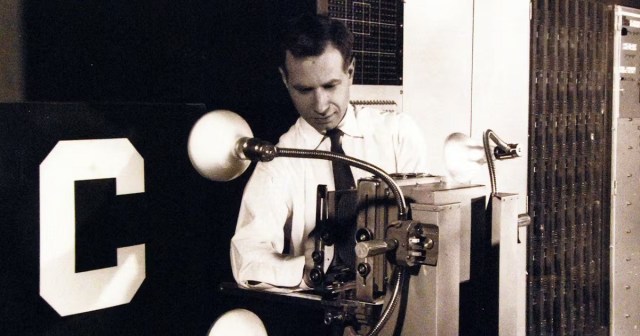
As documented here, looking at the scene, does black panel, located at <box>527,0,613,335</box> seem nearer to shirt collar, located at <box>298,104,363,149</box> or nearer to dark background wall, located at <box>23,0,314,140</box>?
shirt collar, located at <box>298,104,363,149</box>

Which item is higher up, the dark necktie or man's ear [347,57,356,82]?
man's ear [347,57,356,82]

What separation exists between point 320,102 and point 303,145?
7.3 inches

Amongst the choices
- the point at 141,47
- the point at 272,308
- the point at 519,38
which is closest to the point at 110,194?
the point at 141,47

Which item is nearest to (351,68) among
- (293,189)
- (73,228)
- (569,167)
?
(293,189)

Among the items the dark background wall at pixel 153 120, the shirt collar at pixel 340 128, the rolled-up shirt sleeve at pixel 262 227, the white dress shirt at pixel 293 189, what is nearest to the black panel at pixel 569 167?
the white dress shirt at pixel 293 189

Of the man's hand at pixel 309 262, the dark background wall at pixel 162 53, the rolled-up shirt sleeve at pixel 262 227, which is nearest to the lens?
the man's hand at pixel 309 262

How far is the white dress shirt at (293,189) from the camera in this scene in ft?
9.39

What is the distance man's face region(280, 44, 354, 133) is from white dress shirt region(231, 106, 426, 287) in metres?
0.05

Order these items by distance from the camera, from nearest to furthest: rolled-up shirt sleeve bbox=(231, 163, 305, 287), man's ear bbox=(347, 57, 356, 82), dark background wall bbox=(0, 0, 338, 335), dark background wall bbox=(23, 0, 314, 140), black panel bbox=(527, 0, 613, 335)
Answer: dark background wall bbox=(0, 0, 338, 335) → dark background wall bbox=(23, 0, 314, 140) → rolled-up shirt sleeve bbox=(231, 163, 305, 287) → man's ear bbox=(347, 57, 356, 82) → black panel bbox=(527, 0, 613, 335)

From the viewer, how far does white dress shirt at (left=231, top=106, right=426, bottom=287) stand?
2861 mm

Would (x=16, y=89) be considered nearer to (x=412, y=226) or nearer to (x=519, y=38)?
(x=412, y=226)

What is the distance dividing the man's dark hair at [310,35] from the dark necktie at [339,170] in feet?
1.06

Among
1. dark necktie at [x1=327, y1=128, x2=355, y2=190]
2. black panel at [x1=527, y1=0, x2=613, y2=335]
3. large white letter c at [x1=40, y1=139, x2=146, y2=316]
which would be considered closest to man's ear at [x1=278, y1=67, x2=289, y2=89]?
dark necktie at [x1=327, y1=128, x2=355, y2=190]

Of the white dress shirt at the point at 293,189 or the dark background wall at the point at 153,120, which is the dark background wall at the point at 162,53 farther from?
the white dress shirt at the point at 293,189
